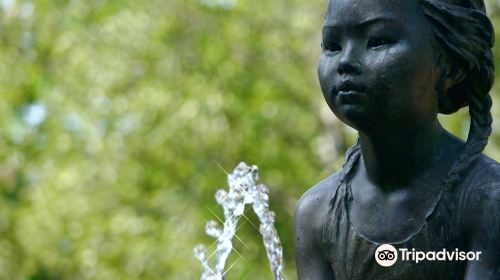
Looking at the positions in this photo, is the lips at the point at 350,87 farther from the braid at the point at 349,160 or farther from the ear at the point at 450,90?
the braid at the point at 349,160

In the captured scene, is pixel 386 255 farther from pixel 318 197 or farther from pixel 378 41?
pixel 378 41

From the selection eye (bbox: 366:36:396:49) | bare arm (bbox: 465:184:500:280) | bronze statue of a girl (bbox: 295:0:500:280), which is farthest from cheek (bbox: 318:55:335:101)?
bare arm (bbox: 465:184:500:280)

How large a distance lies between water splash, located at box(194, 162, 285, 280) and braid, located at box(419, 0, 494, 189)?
1.08 m

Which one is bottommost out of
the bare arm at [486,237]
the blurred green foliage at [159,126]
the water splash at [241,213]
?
the bare arm at [486,237]

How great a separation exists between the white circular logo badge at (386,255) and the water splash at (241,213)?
2.61 feet

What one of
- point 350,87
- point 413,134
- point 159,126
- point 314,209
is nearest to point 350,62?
point 350,87

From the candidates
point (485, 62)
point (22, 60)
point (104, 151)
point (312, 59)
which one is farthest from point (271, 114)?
point (485, 62)

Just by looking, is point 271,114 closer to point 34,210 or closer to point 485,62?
point 34,210

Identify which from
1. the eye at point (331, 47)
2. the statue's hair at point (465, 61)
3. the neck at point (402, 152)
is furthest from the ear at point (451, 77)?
the eye at point (331, 47)

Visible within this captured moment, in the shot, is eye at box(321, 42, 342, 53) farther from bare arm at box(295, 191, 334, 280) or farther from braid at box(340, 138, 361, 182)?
bare arm at box(295, 191, 334, 280)

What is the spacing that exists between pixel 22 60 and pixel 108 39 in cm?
208

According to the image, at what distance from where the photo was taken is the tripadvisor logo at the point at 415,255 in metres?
5.16

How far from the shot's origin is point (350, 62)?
5.17 metres

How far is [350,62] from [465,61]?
1.45 ft
